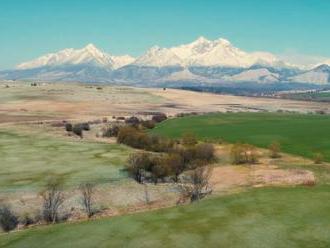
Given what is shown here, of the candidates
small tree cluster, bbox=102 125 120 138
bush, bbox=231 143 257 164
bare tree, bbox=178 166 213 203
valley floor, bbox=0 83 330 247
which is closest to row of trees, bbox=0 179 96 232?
valley floor, bbox=0 83 330 247

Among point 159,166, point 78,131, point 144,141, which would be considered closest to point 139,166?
point 159,166

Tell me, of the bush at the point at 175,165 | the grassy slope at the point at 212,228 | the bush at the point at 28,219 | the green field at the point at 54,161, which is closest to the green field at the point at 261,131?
the bush at the point at 175,165

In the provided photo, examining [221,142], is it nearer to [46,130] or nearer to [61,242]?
[46,130]

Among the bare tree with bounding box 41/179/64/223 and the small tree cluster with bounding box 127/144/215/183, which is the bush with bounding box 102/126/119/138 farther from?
the bare tree with bounding box 41/179/64/223

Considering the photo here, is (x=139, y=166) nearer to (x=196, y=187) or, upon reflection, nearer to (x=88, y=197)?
(x=196, y=187)

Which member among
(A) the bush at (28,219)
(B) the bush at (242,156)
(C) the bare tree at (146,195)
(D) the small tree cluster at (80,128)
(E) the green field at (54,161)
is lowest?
(D) the small tree cluster at (80,128)

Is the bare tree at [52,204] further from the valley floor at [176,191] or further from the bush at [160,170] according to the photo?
the bush at [160,170]
